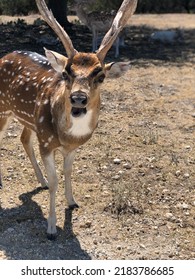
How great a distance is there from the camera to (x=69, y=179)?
17.6 ft

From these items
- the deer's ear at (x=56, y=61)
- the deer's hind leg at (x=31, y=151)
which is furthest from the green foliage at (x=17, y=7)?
the deer's ear at (x=56, y=61)

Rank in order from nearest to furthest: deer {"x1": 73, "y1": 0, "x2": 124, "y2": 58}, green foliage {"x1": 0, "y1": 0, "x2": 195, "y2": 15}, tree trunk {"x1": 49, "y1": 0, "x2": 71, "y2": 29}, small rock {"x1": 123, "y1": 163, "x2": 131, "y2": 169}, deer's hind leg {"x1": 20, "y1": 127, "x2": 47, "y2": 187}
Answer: deer's hind leg {"x1": 20, "y1": 127, "x2": 47, "y2": 187}, small rock {"x1": 123, "y1": 163, "x2": 131, "y2": 169}, deer {"x1": 73, "y1": 0, "x2": 124, "y2": 58}, tree trunk {"x1": 49, "y1": 0, "x2": 71, "y2": 29}, green foliage {"x1": 0, "y1": 0, "x2": 195, "y2": 15}

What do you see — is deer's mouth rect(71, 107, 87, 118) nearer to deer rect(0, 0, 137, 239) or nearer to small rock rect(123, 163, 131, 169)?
deer rect(0, 0, 137, 239)

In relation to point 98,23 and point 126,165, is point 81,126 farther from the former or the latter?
point 98,23

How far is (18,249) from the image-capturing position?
15.5ft

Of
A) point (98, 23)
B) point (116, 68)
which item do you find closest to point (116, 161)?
point (116, 68)

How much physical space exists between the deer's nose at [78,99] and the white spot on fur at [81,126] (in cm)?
34

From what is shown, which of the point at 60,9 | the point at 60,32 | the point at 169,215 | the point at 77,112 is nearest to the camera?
the point at 77,112

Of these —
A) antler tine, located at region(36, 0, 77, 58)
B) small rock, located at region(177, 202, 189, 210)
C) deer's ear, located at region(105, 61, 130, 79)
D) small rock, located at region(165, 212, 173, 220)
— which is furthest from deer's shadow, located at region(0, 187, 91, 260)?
antler tine, located at region(36, 0, 77, 58)

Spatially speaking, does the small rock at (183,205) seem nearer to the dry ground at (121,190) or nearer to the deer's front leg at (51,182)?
the dry ground at (121,190)

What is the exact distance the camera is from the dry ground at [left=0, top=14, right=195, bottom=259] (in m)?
4.83

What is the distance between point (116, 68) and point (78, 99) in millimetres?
693

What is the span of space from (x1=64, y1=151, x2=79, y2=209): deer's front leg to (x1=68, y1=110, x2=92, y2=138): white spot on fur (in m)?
0.67
